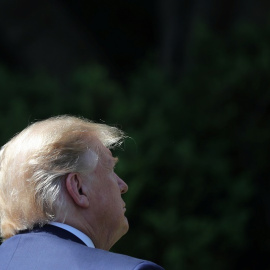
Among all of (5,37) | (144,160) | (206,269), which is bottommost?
(206,269)

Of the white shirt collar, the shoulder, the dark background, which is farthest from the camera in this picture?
the dark background

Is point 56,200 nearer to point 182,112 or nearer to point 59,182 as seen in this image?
point 59,182

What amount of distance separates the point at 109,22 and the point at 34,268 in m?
6.20

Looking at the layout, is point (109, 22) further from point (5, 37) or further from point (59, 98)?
point (59, 98)

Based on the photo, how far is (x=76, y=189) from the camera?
199cm

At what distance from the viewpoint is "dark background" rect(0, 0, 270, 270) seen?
5.12 metres

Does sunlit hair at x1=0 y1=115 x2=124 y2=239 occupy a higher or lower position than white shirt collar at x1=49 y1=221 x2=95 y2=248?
higher

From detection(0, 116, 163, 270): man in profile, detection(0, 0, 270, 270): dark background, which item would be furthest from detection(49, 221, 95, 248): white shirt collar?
detection(0, 0, 270, 270): dark background

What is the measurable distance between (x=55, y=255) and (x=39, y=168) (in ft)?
0.93

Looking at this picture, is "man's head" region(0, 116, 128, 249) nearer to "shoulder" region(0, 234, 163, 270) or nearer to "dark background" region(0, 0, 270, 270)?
"shoulder" region(0, 234, 163, 270)

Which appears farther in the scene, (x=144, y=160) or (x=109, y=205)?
(x=144, y=160)

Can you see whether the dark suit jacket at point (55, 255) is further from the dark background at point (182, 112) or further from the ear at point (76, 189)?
the dark background at point (182, 112)

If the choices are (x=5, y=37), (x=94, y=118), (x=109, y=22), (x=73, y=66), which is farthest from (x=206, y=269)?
(x=109, y=22)

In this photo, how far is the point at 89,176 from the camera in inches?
80.0
